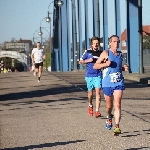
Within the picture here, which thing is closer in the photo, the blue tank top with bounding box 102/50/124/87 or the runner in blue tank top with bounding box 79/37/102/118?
the blue tank top with bounding box 102/50/124/87

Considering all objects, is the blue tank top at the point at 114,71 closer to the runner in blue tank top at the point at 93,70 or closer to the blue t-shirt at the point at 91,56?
the runner in blue tank top at the point at 93,70

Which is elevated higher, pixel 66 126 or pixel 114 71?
pixel 114 71

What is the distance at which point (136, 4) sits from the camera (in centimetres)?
3356

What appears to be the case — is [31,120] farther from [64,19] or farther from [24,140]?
[64,19]

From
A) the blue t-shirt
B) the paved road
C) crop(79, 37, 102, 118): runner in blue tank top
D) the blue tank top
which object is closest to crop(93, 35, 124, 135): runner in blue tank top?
the blue tank top

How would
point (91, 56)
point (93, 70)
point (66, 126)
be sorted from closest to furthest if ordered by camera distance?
1. point (66, 126)
2. point (91, 56)
3. point (93, 70)

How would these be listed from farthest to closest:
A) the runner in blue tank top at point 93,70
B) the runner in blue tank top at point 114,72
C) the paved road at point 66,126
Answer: the runner in blue tank top at point 93,70
the runner in blue tank top at point 114,72
the paved road at point 66,126

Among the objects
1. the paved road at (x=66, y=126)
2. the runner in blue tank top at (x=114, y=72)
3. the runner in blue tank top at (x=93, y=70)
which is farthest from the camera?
the runner in blue tank top at (x=93, y=70)

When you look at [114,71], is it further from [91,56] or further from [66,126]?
[91,56]

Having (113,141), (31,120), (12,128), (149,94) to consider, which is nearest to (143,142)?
(113,141)

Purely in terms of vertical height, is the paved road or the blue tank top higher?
the blue tank top

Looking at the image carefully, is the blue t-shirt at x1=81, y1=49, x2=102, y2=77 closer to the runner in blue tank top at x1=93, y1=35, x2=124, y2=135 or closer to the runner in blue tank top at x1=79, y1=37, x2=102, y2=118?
the runner in blue tank top at x1=79, y1=37, x2=102, y2=118

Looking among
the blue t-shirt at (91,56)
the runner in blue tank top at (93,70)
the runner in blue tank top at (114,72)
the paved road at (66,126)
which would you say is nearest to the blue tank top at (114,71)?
the runner in blue tank top at (114,72)

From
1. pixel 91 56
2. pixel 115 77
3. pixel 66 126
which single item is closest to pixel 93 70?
pixel 91 56
